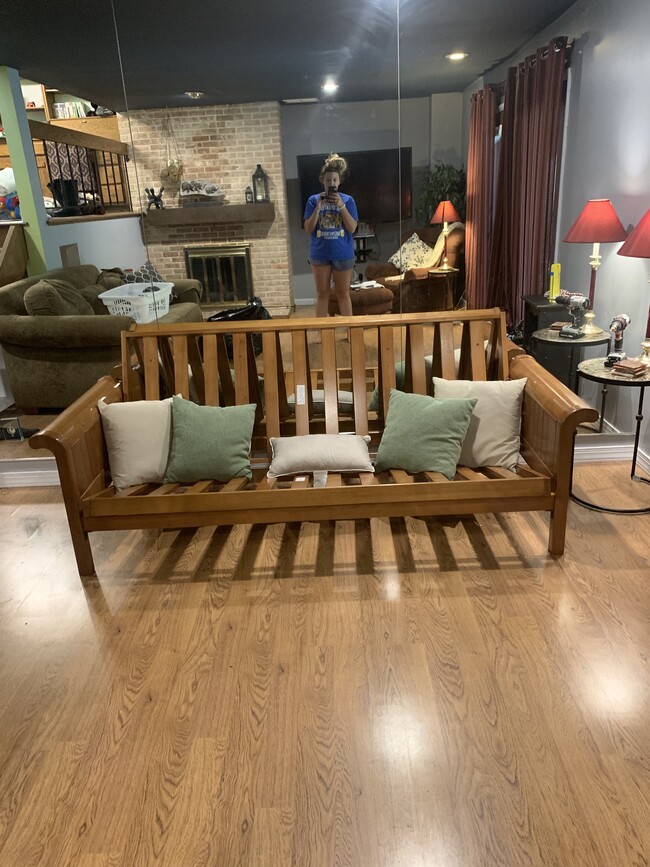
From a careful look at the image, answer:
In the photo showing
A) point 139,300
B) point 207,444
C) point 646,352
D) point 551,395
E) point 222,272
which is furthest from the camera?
point 139,300

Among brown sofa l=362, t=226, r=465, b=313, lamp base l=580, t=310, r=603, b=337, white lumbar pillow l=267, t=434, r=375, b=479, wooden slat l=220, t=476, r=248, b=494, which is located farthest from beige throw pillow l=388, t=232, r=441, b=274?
wooden slat l=220, t=476, r=248, b=494

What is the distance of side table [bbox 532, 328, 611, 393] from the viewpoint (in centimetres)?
322


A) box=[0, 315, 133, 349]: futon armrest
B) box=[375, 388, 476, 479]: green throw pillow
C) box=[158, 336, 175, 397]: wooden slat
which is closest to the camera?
box=[375, 388, 476, 479]: green throw pillow

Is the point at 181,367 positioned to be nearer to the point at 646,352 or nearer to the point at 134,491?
the point at 134,491

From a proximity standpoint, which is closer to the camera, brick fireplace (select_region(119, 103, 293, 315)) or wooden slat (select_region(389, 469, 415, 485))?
wooden slat (select_region(389, 469, 415, 485))

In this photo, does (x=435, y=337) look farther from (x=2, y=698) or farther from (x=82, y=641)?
(x=2, y=698)

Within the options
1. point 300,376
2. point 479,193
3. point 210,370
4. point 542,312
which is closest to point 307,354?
point 300,376

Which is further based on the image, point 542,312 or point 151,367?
point 542,312

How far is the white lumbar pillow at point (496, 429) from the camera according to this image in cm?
273

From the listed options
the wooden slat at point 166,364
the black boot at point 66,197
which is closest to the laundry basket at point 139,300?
the wooden slat at point 166,364

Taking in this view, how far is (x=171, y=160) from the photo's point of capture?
9.58ft

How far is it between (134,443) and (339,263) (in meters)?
1.33

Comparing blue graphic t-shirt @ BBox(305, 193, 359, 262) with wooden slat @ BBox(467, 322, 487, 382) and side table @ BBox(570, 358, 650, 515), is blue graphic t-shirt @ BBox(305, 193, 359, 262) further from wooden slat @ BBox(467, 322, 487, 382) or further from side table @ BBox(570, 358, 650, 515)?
side table @ BBox(570, 358, 650, 515)

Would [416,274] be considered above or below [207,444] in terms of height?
above
